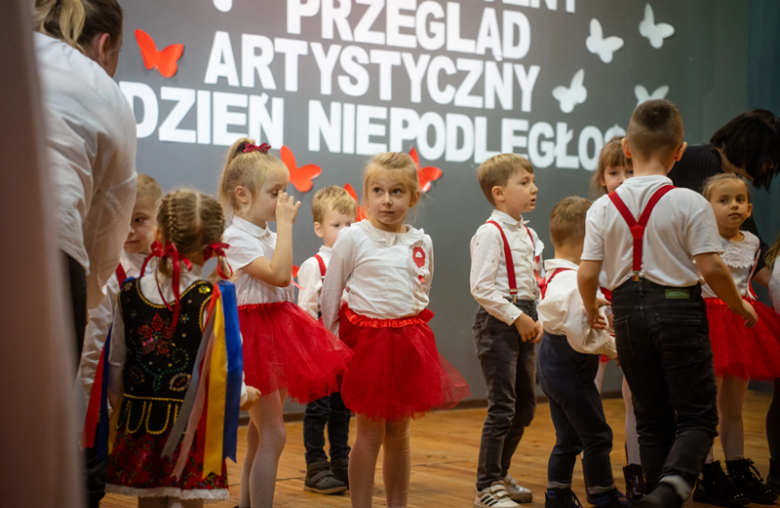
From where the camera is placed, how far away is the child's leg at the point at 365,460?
A: 2.29 meters

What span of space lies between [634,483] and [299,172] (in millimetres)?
2705

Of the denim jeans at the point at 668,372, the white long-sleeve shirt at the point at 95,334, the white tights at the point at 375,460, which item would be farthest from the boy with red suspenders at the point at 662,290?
the white long-sleeve shirt at the point at 95,334

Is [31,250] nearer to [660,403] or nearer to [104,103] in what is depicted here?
[104,103]

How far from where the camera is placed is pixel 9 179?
22cm

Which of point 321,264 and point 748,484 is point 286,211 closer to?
point 321,264

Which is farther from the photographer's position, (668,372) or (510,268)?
(510,268)

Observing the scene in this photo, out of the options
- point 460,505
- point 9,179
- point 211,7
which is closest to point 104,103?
point 9,179

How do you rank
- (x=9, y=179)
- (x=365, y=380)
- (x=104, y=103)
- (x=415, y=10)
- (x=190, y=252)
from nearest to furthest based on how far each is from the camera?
1. (x=9, y=179)
2. (x=104, y=103)
3. (x=190, y=252)
4. (x=365, y=380)
5. (x=415, y=10)

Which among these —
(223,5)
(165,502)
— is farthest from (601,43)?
(165,502)

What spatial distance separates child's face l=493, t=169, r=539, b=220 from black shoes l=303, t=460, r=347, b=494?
1223 mm

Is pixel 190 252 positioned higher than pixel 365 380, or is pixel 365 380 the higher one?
pixel 190 252

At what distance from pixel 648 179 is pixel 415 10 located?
3162 millimetres

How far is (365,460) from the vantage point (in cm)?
229

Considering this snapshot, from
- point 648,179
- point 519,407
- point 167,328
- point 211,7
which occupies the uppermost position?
point 211,7
